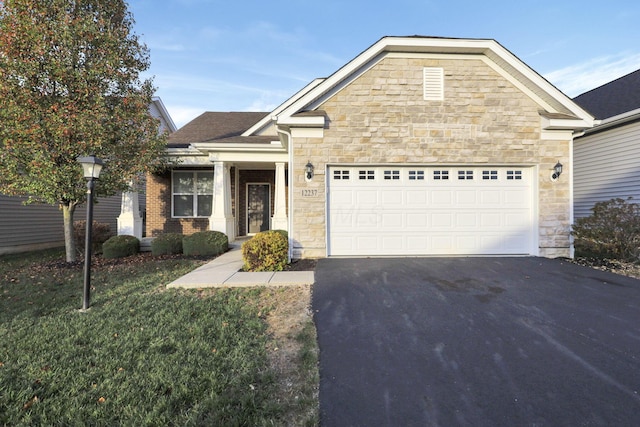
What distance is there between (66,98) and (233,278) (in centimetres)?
580

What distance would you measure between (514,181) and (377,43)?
4829 mm

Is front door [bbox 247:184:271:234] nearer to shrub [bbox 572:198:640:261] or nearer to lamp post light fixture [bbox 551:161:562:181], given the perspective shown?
lamp post light fixture [bbox 551:161:562:181]

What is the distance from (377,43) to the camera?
7129mm

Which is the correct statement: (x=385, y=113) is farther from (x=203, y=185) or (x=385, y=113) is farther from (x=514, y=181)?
(x=203, y=185)

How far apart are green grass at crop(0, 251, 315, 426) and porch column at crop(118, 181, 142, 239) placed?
478 centimetres

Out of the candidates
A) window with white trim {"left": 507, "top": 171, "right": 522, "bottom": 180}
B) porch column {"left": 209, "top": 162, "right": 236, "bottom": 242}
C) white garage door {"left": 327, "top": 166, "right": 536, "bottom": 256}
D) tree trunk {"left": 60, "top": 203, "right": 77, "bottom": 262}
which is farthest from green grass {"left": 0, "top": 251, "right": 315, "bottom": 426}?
window with white trim {"left": 507, "top": 171, "right": 522, "bottom": 180}

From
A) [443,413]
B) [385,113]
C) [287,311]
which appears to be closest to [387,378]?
[443,413]

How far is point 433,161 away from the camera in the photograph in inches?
291

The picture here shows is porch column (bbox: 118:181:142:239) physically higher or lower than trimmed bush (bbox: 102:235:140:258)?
higher

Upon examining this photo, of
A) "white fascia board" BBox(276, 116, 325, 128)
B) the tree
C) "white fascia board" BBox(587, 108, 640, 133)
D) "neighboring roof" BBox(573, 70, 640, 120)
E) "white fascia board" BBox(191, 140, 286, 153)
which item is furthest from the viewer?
"white fascia board" BBox(191, 140, 286, 153)

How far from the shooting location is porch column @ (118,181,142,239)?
10.0 metres

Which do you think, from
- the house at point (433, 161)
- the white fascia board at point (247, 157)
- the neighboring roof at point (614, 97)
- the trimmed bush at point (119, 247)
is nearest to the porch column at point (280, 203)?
the white fascia board at point (247, 157)

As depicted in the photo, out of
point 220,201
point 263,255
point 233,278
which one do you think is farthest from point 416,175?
point 220,201

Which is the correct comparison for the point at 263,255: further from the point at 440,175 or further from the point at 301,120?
the point at 440,175
